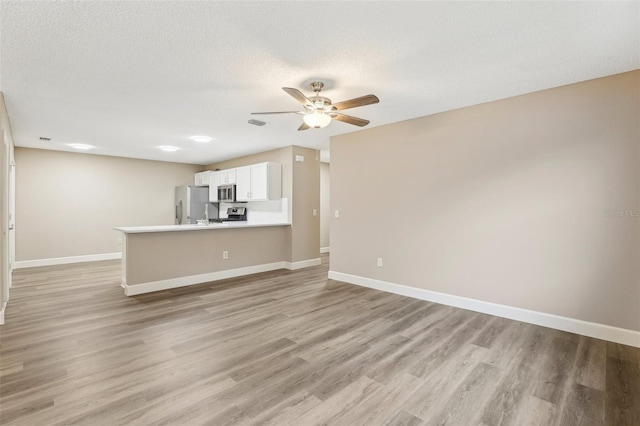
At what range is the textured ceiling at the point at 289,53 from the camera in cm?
189

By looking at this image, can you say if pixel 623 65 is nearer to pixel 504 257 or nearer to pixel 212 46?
pixel 504 257

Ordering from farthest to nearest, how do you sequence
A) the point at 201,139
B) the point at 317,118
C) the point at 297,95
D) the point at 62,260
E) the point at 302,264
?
the point at 62,260
the point at 302,264
the point at 201,139
the point at 317,118
the point at 297,95

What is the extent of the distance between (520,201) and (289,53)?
9.12 ft

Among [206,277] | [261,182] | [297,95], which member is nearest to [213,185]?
[261,182]

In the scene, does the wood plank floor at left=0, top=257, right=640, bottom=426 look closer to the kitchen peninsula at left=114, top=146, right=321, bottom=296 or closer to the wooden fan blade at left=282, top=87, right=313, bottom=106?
the kitchen peninsula at left=114, top=146, right=321, bottom=296

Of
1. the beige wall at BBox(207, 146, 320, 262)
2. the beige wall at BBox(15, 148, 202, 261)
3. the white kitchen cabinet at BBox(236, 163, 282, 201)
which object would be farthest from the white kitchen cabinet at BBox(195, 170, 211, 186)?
the beige wall at BBox(207, 146, 320, 262)

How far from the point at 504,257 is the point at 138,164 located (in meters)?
7.81

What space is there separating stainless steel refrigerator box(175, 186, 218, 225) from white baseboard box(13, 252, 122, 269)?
167 centimetres

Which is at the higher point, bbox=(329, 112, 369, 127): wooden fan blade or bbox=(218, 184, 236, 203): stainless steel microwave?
bbox=(329, 112, 369, 127): wooden fan blade

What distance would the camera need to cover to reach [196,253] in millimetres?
4871

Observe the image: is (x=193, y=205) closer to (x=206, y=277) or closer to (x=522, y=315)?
(x=206, y=277)

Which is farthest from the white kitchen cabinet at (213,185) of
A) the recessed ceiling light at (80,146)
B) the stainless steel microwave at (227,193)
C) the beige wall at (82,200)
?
the recessed ceiling light at (80,146)

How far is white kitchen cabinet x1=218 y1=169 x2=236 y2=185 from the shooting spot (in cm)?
668

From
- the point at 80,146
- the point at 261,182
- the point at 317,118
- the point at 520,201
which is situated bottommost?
the point at 520,201
